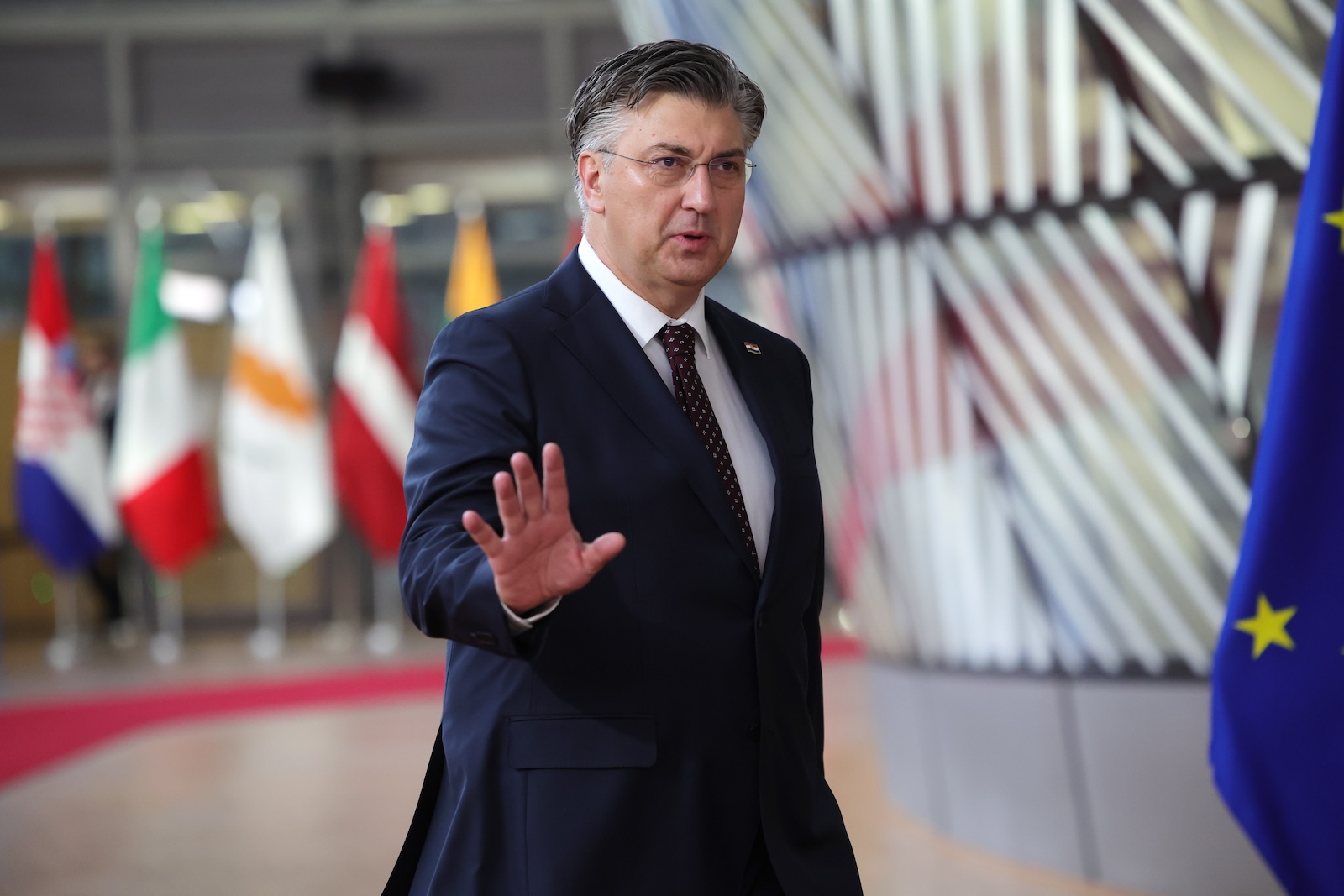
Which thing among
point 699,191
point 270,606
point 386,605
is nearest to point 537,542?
point 699,191

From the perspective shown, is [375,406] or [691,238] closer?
[691,238]

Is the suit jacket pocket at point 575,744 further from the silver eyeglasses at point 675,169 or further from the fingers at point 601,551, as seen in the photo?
the silver eyeglasses at point 675,169

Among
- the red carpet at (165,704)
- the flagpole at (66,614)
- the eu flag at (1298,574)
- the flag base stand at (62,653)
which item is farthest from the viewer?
the flagpole at (66,614)

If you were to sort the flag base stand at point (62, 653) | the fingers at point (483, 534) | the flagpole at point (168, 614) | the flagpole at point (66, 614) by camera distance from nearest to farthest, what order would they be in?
the fingers at point (483, 534), the flag base stand at point (62, 653), the flagpole at point (66, 614), the flagpole at point (168, 614)

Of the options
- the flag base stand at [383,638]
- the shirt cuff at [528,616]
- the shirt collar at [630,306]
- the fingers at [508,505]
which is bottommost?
the flag base stand at [383,638]

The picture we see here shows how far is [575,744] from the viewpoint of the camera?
1.74 meters

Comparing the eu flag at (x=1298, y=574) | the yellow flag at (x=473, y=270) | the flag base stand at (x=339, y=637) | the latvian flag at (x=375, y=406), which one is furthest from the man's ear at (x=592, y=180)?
the flag base stand at (x=339, y=637)

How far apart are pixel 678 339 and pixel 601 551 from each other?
0.50 metres

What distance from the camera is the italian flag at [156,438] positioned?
1055 cm

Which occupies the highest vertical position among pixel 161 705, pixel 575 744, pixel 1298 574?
Answer: pixel 1298 574

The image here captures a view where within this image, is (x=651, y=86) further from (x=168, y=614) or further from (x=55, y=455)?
(x=168, y=614)

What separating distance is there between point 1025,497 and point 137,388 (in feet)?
26.2

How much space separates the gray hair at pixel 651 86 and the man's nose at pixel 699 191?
9cm

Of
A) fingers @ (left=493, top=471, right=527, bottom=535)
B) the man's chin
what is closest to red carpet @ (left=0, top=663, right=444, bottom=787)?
the man's chin
